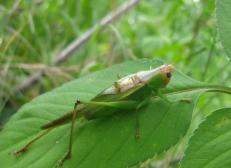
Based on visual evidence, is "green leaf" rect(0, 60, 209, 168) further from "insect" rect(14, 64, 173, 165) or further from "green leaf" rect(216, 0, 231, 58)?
"green leaf" rect(216, 0, 231, 58)

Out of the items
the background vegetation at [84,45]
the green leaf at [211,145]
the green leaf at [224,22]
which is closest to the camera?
the green leaf at [211,145]

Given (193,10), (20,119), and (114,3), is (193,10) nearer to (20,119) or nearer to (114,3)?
(114,3)

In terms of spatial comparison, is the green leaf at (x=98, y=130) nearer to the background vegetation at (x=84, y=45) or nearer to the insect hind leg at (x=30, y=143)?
the insect hind leg at (x=30, y=143)

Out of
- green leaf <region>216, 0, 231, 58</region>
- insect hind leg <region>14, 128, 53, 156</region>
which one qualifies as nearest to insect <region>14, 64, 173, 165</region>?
insect hind leg <region>14, 128, 53, 156</region>

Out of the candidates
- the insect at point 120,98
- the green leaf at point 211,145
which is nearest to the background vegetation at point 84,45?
the insect at point 120,98

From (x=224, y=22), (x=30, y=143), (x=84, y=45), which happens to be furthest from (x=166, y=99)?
(x=84, y=45)

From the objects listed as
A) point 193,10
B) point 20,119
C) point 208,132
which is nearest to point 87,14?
point 193,10

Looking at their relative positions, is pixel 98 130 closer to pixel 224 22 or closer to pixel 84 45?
pixel 224 22
